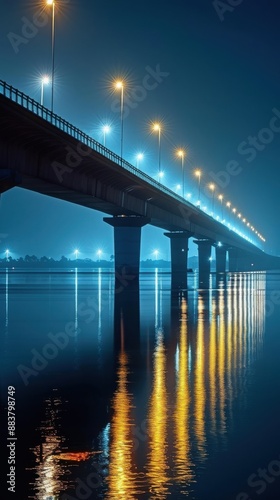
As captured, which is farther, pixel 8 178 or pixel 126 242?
pixel 126 242

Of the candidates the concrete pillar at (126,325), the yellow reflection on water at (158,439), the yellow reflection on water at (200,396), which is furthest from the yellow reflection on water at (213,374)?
the concrete pillar at (126,325)

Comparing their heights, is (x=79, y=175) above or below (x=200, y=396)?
above

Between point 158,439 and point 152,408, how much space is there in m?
3.27

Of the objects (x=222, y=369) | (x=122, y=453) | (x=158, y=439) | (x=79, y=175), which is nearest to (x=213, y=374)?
(x=222, y=369)

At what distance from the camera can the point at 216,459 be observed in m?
13.4

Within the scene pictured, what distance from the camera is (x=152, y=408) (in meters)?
18.1

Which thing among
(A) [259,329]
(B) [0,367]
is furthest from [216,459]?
(A) [259,329]

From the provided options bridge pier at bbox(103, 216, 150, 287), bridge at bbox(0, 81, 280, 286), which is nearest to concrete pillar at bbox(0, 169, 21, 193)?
bridge at bbox(0, 81, 280, 286)

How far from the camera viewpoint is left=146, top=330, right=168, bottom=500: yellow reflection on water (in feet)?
39.3

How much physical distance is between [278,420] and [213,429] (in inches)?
74.1

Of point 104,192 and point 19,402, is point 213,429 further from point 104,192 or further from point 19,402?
point 104,192

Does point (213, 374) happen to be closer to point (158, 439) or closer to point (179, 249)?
→ point (158, 439)

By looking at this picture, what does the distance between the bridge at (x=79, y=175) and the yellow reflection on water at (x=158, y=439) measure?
2967cm

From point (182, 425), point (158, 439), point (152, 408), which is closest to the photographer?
point (158, 439)
